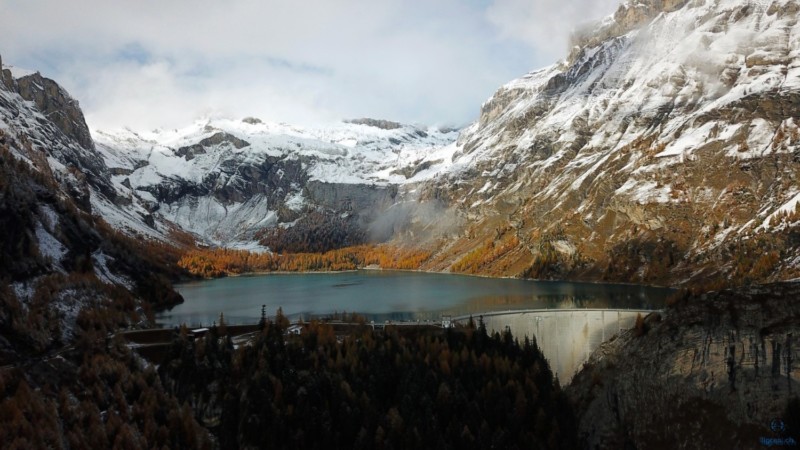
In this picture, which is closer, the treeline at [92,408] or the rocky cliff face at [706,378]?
the rocky cliff face at [706,378]

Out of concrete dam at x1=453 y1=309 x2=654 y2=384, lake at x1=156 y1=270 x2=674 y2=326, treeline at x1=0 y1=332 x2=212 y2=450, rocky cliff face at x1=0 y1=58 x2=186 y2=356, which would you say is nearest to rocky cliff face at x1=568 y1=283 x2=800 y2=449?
concrete dam at x1=453 y1=309 x2=654 y2=384

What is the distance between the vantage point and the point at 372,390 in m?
68.8

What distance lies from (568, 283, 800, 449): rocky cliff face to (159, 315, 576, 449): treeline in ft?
19.3

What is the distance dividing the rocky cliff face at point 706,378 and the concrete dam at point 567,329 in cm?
1704

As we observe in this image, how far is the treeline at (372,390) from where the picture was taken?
59.8m

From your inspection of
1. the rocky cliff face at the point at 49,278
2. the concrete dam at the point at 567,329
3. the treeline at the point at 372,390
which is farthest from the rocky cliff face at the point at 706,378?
the rocky cliff face at the point at 49,278

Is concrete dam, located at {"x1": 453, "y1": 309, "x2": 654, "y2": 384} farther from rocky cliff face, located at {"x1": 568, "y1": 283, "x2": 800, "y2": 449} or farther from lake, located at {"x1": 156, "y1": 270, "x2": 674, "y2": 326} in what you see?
lake, located at {"x1": 156, "y1": 270, "x2": 674, "y2": 326}

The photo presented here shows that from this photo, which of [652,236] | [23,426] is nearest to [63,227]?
[23,426]

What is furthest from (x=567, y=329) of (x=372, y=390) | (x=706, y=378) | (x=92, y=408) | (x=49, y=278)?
(x=49, y=278)

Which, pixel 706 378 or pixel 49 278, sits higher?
pixel 49 278

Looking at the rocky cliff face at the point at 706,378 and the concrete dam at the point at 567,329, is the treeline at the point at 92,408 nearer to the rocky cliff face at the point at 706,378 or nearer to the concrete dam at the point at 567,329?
the rocky cliff face at the point at 706,378

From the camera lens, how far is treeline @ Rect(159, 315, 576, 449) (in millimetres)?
59844

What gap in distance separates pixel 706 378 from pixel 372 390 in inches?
1371

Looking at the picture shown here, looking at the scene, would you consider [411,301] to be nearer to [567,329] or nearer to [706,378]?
[567,329]
